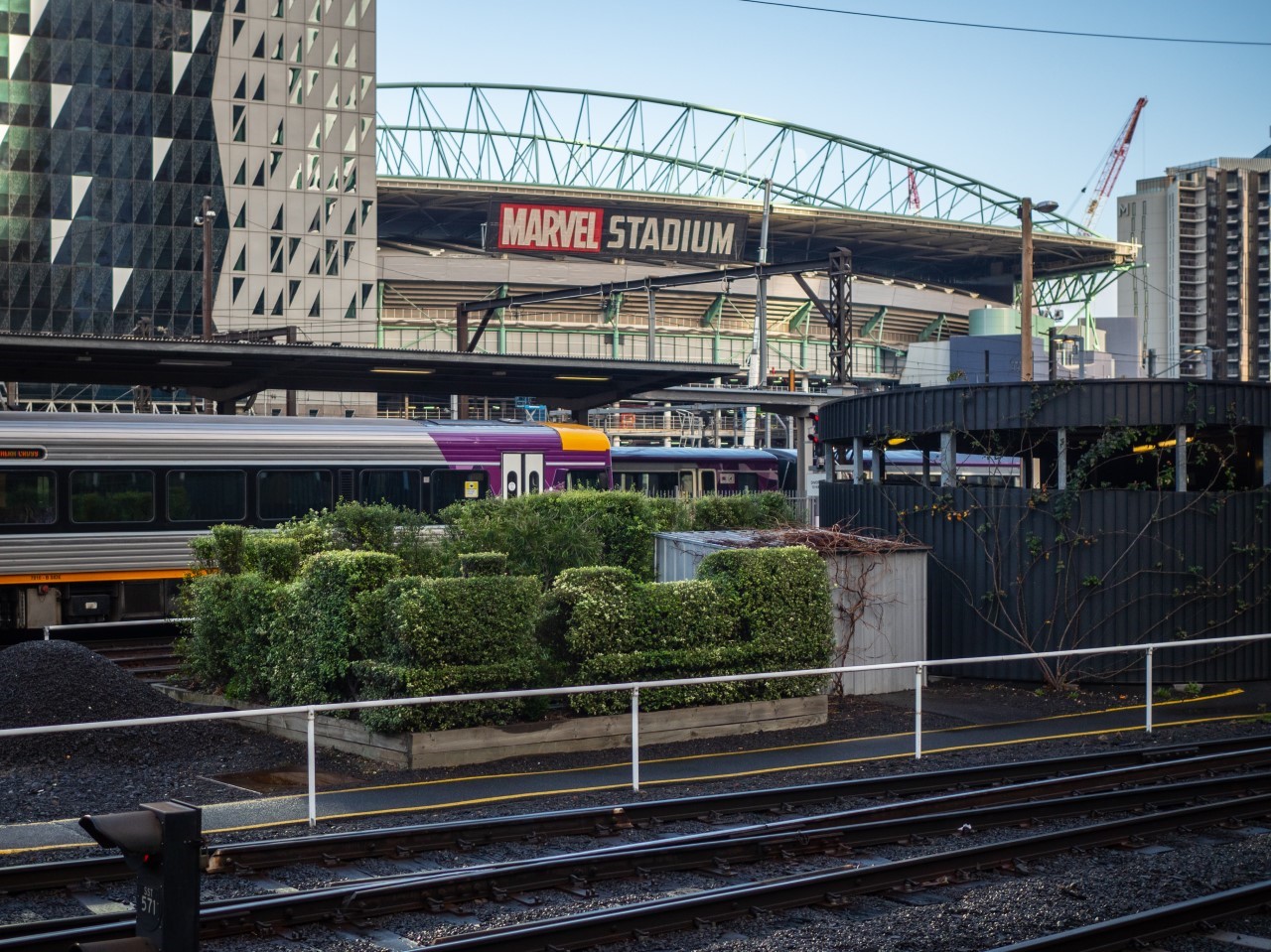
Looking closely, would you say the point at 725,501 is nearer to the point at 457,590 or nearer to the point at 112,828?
the point at 457,590

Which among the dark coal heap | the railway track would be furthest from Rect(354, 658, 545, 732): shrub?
the railway track

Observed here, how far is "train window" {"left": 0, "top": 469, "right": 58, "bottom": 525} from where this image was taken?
23.0m

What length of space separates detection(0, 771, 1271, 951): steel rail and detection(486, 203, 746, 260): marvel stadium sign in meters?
77.0

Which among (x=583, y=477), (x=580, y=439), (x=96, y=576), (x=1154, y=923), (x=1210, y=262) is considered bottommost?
(x=1154, y=923)

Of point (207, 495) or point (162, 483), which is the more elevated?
point (162, 483)

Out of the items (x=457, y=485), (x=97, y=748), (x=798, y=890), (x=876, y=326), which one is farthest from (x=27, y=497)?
(x=876, y=326)

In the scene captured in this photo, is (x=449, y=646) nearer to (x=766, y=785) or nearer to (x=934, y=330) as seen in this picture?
(x=766, y=785)

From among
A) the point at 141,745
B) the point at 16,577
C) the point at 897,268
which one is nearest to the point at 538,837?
the point at 141,745

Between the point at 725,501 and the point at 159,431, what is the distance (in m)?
10.7

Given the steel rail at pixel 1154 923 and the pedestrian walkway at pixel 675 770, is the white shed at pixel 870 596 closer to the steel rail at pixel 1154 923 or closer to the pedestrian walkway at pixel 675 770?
the pedestrian walkway at pixel 675 770

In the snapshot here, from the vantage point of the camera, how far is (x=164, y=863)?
14.9 ft

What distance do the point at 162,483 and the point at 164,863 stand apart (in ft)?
69.9

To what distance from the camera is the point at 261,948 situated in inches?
322

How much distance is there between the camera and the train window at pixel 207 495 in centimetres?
2466
